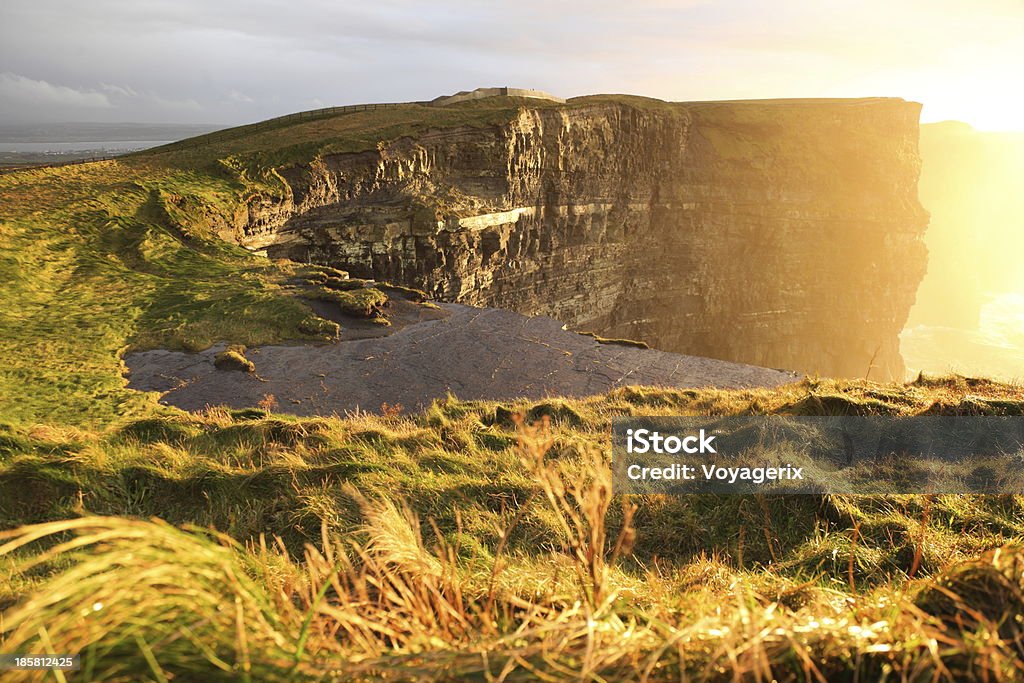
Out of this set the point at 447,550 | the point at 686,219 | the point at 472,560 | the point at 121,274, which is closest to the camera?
the point at 447,550

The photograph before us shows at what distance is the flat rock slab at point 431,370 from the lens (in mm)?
13164

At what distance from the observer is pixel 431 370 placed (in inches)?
621

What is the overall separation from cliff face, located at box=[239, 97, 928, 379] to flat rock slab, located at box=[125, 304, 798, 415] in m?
12.7

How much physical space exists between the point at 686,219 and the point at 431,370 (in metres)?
43.7

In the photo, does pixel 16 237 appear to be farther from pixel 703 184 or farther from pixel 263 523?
pixel 703 184

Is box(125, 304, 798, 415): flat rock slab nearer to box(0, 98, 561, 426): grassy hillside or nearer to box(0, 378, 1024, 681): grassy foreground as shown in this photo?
box(0, 98, 561, 426): grassy hillside

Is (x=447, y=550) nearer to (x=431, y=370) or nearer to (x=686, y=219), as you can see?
(x=431, y=370)

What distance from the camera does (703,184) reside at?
53688 mm

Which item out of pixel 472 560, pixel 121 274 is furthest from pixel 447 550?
pixel 121 274

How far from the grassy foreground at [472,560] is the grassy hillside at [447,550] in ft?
0.05

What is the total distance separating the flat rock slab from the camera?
13.2 meters

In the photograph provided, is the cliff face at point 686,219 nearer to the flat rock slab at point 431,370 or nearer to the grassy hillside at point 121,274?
the grassy hillside at point 121,274

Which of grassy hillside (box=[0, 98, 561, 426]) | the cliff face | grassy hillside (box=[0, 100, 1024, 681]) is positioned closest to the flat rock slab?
grassy hillside (box=[0, 98, 561, 426])

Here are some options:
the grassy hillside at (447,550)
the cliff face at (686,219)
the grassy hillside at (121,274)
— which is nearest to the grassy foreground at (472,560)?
the grassy hillside at (447,550)
